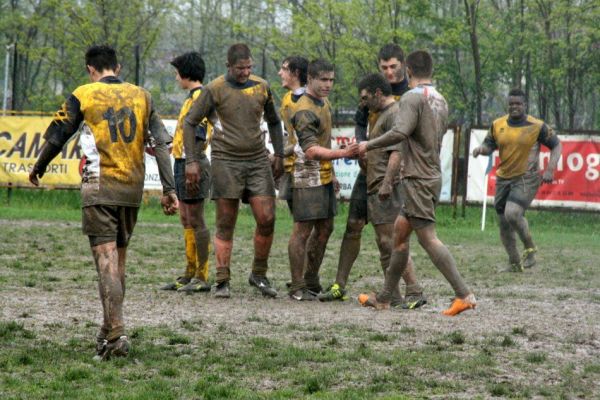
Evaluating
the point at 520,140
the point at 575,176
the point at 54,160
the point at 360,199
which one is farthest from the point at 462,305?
the point at 54,160

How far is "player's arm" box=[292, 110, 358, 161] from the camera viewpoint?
396 inches

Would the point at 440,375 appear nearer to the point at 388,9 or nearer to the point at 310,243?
the point at 310,243

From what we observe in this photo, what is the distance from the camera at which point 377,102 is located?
10008 millimetres

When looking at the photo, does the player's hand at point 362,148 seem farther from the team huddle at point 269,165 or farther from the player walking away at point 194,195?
the player walking away at point 194,195

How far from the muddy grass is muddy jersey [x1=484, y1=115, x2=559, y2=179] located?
5.41 ft

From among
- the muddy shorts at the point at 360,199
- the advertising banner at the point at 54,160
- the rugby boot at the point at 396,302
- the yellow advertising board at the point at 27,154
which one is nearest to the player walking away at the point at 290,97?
the muddy shorts at the point at 360,199

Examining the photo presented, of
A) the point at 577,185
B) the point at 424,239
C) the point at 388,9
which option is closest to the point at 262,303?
the point at 424,239

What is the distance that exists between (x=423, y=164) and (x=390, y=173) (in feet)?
1.07

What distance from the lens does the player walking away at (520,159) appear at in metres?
14.8

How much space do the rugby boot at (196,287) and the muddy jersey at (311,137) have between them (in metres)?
1.38

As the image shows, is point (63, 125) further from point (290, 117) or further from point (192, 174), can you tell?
point (290, 117)

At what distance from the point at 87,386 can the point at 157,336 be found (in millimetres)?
1767

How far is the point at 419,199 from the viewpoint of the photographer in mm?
9430

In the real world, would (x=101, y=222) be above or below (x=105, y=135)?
below
